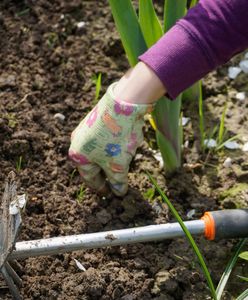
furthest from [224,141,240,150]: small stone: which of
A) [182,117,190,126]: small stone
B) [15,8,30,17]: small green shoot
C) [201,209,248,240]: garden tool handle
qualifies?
[15,8,30,17]: small green shoot

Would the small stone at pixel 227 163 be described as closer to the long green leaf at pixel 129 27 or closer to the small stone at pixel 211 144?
the small stone at pixel 211 144

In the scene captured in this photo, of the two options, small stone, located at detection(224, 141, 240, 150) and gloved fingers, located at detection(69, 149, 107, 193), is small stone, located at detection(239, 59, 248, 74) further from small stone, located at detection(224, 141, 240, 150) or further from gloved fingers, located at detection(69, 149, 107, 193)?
gloved fingers, located at detection(69, 149, 107, 193)

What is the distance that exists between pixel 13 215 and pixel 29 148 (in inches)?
18.4

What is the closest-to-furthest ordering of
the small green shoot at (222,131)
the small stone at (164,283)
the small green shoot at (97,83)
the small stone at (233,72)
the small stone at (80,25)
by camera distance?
1. the small stone at (164,283)
2. the small green shoot at (222,131)
3. the small green shoot at (97,83)
4. the small stone at (233,72)
5. the small stone at (80,25)

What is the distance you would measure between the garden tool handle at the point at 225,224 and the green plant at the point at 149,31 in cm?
28

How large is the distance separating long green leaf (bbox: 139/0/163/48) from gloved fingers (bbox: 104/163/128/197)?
1.08 feet

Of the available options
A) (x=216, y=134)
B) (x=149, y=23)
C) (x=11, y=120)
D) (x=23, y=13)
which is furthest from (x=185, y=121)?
(x=23, y=13)

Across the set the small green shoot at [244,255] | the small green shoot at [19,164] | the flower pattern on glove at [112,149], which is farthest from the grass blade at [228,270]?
the small green shoot at [19,164]

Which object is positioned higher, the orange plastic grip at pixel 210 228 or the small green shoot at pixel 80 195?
the small green shoot at pixel 80 195

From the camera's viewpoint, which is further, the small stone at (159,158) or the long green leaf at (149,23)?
the small stone at (159,158)

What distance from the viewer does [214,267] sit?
149 centimetres

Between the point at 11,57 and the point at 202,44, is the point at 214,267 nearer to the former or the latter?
the point at 202,44

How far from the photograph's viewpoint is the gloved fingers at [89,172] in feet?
4.89

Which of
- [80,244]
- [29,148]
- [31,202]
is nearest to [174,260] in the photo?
[80,244]
